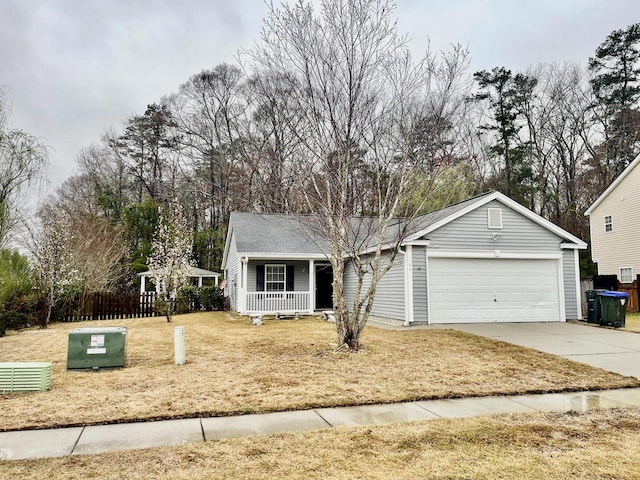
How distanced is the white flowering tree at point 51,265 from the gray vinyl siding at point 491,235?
12.7 m

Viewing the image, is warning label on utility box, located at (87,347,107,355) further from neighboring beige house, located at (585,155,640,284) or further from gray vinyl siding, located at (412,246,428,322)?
neighboring beige house, located at (585,155,640,284)

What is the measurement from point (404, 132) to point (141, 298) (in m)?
14.1

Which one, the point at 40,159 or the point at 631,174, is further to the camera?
the point at 631,174

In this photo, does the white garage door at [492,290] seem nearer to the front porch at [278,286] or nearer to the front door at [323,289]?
the front porch at [278,286]

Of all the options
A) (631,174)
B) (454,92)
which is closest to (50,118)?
(454,92)

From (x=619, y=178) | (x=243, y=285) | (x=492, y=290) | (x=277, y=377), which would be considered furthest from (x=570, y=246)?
(x=277, y=377)

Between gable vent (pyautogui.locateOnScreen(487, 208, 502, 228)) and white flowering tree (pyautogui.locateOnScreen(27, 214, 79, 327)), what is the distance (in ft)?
46.9

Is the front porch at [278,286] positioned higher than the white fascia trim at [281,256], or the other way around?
the white fascia trim at [281,256]

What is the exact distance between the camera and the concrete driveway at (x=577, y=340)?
8.10 meters

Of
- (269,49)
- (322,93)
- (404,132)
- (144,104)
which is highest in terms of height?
(144,104)

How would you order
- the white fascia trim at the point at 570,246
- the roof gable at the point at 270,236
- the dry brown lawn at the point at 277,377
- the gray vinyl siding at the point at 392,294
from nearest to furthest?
the dry brown lawn at the point at 277,377, the gray vinyl siding at the point at 392,294, the white fascia trim at the point at 570,246, the roof gable at the point at 270,236

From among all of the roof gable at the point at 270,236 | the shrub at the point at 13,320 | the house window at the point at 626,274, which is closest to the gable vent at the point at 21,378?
the shrub at the point at 13,320

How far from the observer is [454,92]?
29.6ft

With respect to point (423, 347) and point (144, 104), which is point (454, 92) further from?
point (144, 104)
